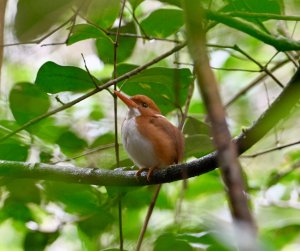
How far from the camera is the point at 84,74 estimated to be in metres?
1.47

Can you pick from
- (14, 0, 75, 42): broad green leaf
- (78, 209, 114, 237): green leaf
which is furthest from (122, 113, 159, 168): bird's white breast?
(14, 0, 75, 42): broad green leaf

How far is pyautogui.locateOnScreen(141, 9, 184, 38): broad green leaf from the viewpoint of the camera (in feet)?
5.51

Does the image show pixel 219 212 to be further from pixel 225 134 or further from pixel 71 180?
pixel 225 134

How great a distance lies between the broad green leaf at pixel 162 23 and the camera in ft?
5.51

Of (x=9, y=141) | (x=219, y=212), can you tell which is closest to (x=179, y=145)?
(x=9, y=141)

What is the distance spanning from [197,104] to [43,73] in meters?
1.07

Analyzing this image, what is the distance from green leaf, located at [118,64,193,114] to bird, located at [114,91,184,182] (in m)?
0.03

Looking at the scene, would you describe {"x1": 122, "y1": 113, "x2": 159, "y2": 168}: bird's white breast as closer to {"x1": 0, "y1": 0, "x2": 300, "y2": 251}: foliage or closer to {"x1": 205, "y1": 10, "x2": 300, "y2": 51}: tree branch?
{"x1": 0, "y1": 0, "x2": 300, "y2": 251}: foliage

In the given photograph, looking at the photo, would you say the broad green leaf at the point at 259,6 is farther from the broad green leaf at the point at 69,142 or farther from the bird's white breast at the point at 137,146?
the broad green leaf at the point at 69,142

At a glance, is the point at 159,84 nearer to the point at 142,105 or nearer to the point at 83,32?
the point at 142,105

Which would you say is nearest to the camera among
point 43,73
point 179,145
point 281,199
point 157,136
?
point 43,73

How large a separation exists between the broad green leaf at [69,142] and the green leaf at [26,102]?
89mm

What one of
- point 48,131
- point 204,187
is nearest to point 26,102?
point 48,131

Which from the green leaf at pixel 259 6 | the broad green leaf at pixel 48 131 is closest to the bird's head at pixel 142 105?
the broad green leaf at pixel 48 131
